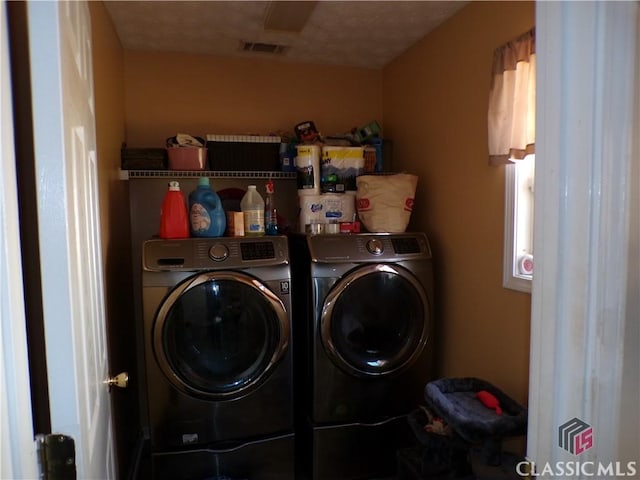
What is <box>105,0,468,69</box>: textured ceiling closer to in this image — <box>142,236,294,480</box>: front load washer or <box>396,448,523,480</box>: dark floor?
<box>142,236,294,480</box>: front load washer

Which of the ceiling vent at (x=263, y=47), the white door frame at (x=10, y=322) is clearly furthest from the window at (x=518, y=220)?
the white door frame at (x=10, y=322)

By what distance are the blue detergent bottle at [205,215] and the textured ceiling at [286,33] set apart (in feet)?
2.96

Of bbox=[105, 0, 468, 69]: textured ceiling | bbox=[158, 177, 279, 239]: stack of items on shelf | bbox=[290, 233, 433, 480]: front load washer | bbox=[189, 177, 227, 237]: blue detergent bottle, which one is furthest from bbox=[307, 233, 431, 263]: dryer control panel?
bbox=[105, 0, 468, 69]: textured ceiling

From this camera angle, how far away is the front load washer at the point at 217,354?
6.35ft

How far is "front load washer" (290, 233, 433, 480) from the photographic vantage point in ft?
6.96

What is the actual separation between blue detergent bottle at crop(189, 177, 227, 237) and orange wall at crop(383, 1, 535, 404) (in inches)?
46.4

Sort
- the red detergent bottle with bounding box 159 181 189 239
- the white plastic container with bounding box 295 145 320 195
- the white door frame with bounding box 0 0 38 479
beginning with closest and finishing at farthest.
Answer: the white door frame with bounding box 0 0 38 479 < the red detergent bottle with bounding box 159 181 189 239 < the white plastic container with bounding box 295 145 320 195

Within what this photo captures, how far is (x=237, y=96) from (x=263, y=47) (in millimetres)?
357

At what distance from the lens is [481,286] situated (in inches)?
83.6

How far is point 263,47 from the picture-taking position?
2707 millimetres

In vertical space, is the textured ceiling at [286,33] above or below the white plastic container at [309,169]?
above

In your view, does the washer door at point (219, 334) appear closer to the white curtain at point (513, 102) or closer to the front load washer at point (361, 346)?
the front load washer at point (361, 346)

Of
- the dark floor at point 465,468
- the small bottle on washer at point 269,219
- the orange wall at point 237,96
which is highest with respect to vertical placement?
the orange wall at point 237,96

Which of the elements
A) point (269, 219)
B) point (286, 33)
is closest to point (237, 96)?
point (286, 33)
